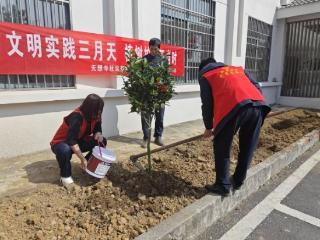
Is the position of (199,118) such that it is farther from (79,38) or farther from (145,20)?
(79,38)

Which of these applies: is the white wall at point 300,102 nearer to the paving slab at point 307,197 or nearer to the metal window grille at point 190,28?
the metal window grille at point 190,28

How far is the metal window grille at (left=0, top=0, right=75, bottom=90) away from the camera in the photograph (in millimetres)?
3875

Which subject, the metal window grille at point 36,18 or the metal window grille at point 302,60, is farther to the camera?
the metal window grille at point 302,60

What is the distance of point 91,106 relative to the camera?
3.02 m

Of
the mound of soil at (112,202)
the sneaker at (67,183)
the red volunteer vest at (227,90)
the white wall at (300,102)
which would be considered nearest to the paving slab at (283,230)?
the mound of soil at (112,202)

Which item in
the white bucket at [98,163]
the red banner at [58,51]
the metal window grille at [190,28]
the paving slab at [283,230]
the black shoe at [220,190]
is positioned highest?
the metal window grille at [190,28]

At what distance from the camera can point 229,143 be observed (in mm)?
2875

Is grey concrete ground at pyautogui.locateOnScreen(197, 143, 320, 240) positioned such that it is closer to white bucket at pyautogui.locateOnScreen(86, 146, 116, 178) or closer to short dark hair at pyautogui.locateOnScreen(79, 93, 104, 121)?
white bucket at pyautogui.locateOnScreen(86, 146, 116, 178)

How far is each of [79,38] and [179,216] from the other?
330cm

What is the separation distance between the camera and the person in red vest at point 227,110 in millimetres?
2729

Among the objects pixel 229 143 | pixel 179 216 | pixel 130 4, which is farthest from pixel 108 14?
pixel 179 216

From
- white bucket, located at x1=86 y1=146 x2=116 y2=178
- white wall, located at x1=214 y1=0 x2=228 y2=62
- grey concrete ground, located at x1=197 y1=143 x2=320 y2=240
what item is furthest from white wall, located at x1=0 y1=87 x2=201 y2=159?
white wall, located at x1=214 y1=0 x2=228 y2=62

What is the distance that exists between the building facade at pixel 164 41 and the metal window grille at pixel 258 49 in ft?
0.11

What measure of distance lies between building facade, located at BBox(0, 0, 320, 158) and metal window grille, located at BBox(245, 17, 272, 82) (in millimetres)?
32
